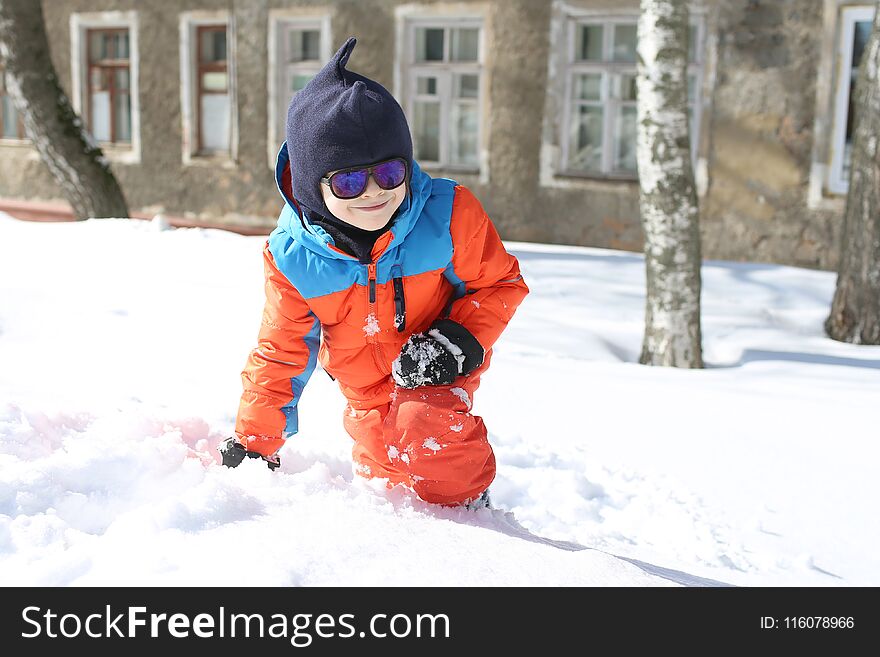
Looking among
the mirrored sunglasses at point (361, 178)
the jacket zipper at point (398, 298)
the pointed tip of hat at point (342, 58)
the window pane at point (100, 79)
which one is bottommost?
the jacket zipper at point (398, 298)

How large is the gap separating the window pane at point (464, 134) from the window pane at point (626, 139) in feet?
4.92

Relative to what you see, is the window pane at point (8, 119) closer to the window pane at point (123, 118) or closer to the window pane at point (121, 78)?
the window pane at point (123, 118)

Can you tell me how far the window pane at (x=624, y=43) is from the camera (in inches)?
360

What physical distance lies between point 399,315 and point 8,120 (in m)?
12.6

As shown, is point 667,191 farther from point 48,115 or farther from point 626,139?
point 48,115

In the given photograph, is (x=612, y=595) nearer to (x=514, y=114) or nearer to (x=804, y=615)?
(x=804, y=615)

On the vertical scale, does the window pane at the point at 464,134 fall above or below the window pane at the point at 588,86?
below

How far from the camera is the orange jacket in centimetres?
251

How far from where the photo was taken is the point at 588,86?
9469mm

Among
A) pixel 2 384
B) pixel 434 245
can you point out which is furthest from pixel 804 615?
pixel 2 384

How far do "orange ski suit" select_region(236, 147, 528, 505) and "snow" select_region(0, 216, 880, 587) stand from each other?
5.1 inches

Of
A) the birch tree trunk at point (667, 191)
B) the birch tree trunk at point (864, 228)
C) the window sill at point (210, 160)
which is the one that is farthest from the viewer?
the window sill at point (210, 160)

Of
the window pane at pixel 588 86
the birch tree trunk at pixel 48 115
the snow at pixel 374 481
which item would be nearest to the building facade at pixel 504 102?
the window pane at pixel 588 86

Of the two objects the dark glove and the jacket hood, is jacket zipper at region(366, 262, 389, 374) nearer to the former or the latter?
the jacket hood
